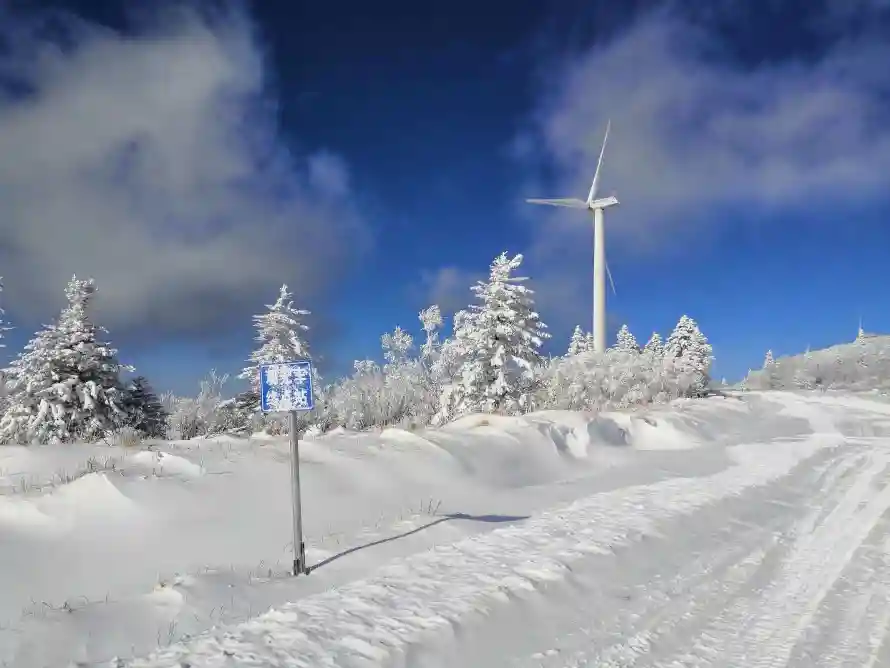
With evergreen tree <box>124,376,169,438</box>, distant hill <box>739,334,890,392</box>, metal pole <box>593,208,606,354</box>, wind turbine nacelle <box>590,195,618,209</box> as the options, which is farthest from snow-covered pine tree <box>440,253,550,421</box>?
distant hill <box>739,334,890,392</box>

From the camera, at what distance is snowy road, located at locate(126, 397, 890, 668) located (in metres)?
4.29

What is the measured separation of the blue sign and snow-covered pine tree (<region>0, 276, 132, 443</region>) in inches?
515

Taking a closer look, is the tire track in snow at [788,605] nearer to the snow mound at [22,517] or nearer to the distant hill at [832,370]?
the snow mound at [22,517]

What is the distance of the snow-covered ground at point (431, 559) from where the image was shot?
14.6 feet

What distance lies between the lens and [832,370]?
5956 centimetres

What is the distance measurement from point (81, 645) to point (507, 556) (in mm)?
3879

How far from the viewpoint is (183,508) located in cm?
824

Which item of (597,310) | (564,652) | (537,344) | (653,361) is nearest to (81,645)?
(564,652)

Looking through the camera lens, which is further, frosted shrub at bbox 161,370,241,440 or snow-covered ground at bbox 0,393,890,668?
frosted shrub at bbox 161,370,241,440

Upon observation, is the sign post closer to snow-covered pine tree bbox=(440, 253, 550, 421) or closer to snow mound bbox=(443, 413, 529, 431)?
snow mound bbox=(443, 413, 529, 431)

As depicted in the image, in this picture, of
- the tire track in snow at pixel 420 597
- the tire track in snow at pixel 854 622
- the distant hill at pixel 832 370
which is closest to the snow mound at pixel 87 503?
the tire track in snow at pixel 420 597

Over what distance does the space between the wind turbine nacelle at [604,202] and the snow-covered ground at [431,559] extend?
36.4 metres

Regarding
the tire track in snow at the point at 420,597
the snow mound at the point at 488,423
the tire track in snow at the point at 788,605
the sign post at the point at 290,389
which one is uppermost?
the sign post at the point at 290,389

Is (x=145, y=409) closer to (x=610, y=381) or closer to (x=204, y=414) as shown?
(x=204, y=414)
